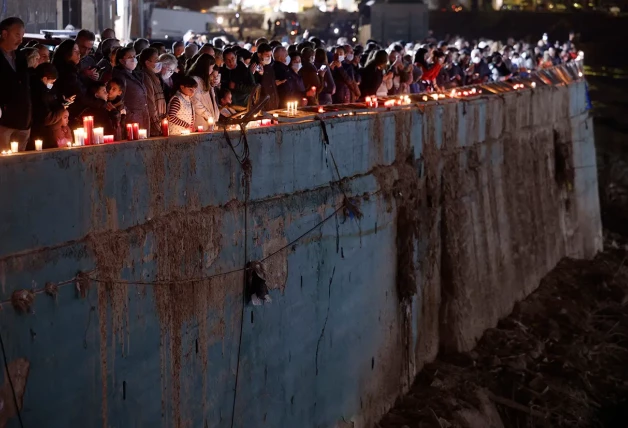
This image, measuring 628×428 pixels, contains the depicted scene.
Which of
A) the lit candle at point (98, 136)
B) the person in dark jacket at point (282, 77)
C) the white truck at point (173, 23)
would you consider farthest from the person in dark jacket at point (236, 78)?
the white truck at point (173, 23)

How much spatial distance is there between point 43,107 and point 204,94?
296 centimetres

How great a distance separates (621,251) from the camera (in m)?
31.0

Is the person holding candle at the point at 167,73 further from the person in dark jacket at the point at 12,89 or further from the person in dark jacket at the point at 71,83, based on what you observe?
the person in dark jacket at the point at 12,89

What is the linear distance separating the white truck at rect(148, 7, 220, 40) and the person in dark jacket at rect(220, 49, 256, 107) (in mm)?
23638

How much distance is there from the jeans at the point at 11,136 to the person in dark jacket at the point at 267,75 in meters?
5.61

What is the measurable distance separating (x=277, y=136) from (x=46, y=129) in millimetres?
2944

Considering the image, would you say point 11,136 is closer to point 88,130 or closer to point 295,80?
point 88,130

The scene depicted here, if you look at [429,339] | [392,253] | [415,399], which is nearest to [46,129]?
[392,253]

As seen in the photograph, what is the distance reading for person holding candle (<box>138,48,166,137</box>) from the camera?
10914mm

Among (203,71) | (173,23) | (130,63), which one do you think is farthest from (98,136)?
(173,23)

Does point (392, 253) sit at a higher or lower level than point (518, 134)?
lower

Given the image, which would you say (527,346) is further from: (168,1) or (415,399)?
(168,1)

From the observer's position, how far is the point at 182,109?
432 inches

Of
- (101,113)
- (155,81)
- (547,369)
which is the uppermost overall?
(155,81)
